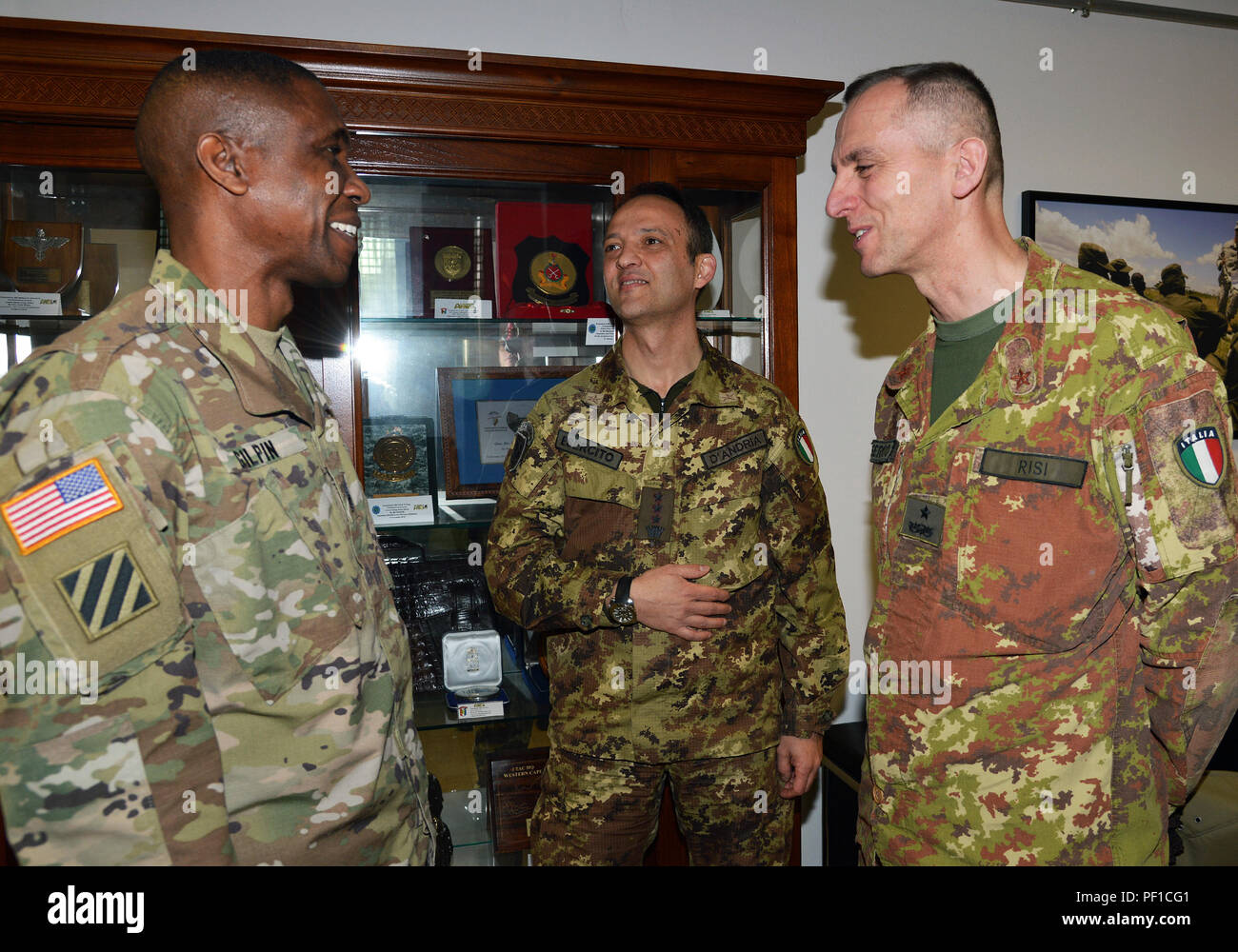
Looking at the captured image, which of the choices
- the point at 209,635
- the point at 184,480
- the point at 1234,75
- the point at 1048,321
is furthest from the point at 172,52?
the point at 1234,75

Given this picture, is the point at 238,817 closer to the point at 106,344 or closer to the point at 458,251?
the point at 106,344

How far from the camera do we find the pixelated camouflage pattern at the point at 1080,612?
3.57 feet

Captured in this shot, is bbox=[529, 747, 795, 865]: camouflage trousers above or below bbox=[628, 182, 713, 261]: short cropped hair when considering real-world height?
below

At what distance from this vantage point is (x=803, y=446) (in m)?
1.87

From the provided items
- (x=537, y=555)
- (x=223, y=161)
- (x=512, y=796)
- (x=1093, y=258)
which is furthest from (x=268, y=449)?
(x=1093, y=258)

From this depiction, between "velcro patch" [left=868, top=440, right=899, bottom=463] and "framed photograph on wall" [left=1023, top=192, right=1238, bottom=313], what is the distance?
1653 millimetres

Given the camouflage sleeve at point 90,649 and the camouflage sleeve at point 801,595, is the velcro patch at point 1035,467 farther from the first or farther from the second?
the camouflage sleeve at point 90,649

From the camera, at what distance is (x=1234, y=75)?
9.32 feet

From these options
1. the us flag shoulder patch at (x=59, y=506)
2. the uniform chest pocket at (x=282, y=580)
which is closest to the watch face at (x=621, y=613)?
the uniform chest pocket at (x=282, y=580)

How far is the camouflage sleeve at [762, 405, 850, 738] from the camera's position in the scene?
1.80m

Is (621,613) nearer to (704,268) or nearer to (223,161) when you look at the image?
(704,268)

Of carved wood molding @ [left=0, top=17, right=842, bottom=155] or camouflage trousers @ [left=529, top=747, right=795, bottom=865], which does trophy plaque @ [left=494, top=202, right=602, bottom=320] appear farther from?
camouflage trousers @ [left=529, top=747, right=795, bottom=865]

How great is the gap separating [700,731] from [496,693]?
552 millimetres

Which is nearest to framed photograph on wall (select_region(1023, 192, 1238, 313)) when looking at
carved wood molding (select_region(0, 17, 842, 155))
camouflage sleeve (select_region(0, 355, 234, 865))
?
carved wood molding (select_region(0, 17, 842, 155))
